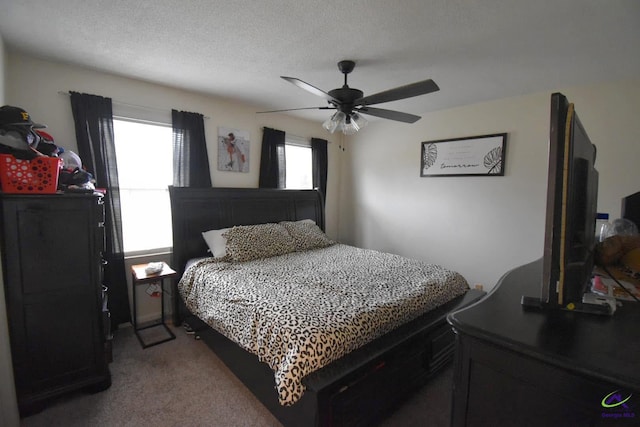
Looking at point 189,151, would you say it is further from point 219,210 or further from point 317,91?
point 317,91

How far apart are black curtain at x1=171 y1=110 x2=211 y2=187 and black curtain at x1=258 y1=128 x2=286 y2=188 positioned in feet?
2.53

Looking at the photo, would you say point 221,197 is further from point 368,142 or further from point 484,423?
point 484,423

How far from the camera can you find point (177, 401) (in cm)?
193

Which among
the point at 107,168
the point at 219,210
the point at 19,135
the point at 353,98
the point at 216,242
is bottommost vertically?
the point at 216,242

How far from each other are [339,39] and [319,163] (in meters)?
2.50

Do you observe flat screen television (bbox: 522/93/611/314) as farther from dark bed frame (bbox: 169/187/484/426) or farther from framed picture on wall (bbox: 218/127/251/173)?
framed picture on wall (bbox: 218/127/251/173)

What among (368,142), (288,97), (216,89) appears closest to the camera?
(216,89)

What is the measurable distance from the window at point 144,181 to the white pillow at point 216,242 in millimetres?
443

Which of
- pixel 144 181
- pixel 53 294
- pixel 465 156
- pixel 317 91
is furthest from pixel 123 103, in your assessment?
pixel 465 156

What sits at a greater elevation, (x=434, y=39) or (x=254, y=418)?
(x=434, y=39)

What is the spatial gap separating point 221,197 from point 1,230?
1.81 metres

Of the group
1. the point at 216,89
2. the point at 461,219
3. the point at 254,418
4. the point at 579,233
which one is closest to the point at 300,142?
the point at 216,89

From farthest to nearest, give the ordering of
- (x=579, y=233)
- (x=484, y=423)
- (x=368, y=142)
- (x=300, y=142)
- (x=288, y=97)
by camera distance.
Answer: (x=368, y=142)
(x=300, y=142)
(x=288, y=97)
(x=579, y=233)
(x=484, y=423)

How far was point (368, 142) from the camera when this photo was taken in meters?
4.65
